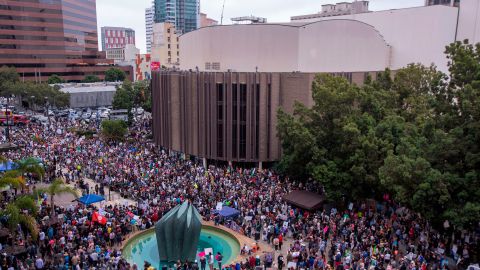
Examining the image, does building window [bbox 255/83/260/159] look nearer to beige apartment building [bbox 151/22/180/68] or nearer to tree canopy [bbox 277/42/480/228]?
tree canopy [bbox 277/42/480/228]

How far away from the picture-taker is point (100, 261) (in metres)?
21.0

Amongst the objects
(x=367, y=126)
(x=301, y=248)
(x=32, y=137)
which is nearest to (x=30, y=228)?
(x=301, y=248)

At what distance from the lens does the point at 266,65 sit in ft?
151

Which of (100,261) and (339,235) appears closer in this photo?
(100,261)

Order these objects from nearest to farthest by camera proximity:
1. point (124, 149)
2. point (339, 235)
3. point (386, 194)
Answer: point (339, 235), point (386, 194), point (124, 149)

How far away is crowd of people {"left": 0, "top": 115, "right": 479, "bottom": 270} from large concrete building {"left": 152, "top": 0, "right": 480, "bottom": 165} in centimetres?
437

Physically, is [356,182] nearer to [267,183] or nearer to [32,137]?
[267,183]

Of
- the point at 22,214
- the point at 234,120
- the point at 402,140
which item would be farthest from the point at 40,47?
the point at 402,140

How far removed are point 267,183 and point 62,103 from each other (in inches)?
2085

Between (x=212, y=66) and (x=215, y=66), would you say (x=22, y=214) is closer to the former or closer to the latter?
(x=215, y=66)

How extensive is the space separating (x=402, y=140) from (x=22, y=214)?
2192 centimetres

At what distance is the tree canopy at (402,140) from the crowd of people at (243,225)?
1.90 m

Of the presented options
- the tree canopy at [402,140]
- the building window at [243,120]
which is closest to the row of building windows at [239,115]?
the building window at [243,120]

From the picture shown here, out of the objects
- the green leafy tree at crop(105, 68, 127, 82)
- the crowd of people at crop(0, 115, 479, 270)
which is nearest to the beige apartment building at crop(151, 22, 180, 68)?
the green leafy tree at crop(105, 68, 127, 82)
